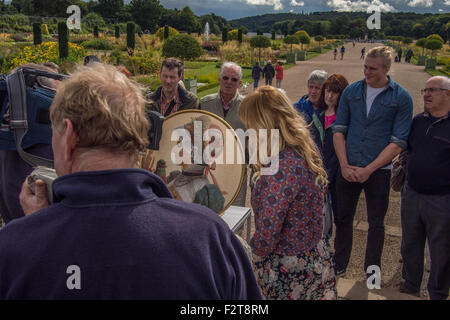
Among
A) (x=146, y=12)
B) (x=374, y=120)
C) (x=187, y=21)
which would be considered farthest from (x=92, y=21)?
(x=374, y=120)

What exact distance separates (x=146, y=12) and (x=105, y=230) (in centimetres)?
8960

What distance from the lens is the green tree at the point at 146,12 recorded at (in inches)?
3258

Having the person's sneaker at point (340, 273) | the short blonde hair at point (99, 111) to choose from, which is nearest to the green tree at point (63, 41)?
the person's sneaker at point (340, 273)

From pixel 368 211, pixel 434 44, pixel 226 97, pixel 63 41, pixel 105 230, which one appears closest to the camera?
pixel 105 230

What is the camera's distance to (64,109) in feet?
3.40

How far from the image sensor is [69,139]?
40.4 inches

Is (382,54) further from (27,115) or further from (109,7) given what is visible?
(109,7)

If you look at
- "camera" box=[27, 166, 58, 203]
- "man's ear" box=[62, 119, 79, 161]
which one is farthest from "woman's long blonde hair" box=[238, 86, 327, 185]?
"man's ear" box=[62, 119, 79, 161]

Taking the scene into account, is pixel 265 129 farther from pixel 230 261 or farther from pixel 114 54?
pixel 114 54

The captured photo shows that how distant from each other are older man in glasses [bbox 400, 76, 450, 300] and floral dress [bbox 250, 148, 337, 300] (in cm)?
139

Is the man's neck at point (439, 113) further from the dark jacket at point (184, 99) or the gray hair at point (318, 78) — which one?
the dark jacket at point (184, 99)

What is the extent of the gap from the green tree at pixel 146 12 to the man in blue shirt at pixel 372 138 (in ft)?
285

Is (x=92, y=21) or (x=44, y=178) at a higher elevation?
(x=92, y=21)

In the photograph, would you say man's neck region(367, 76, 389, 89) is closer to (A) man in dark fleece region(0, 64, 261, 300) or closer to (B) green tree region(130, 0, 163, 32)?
(A) man in dark fleece region(0, 64, 261, 300)
